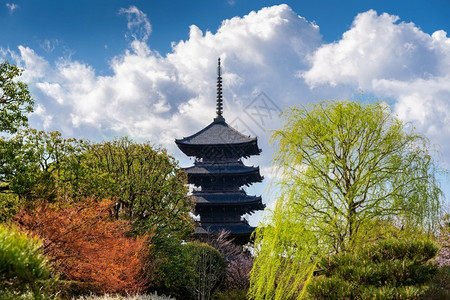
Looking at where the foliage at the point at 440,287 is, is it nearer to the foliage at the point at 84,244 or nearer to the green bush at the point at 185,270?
the foliage at the point at 84,244

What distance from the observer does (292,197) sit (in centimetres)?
1141

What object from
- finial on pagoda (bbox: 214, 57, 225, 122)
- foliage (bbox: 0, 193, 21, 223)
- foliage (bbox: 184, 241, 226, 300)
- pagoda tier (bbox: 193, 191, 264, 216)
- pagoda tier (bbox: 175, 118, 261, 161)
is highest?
finial on pagoda (bbox: 214, 57, 225, 122)

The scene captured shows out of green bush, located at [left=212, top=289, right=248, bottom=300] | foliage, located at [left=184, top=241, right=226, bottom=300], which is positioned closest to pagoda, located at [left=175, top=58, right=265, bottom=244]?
foliage, located at [left=184, top=241, right=226, bottom=300]

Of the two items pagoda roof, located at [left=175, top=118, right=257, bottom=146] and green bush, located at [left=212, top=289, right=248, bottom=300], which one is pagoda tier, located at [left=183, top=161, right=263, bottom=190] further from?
green bush, located at [left=212, top=289, right=248, bottom=300]

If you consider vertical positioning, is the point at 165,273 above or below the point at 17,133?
below

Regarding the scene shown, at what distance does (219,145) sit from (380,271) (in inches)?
994

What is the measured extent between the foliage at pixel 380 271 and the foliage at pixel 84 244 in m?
5.51

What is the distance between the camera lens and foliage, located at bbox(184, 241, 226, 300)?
1853 cm

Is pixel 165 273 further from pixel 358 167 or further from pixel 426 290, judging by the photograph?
pixel 426 290

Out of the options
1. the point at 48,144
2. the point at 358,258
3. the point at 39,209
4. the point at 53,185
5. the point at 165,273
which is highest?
the point at 48,144

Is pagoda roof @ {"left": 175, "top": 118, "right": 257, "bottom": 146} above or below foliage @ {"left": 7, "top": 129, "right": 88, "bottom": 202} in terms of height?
above

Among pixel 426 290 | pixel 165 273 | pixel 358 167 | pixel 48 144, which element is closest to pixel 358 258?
pixel 426 290

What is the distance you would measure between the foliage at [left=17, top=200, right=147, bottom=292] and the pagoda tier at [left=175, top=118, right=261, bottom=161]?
67.0 feet

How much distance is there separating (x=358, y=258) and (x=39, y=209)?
25.3 ft
